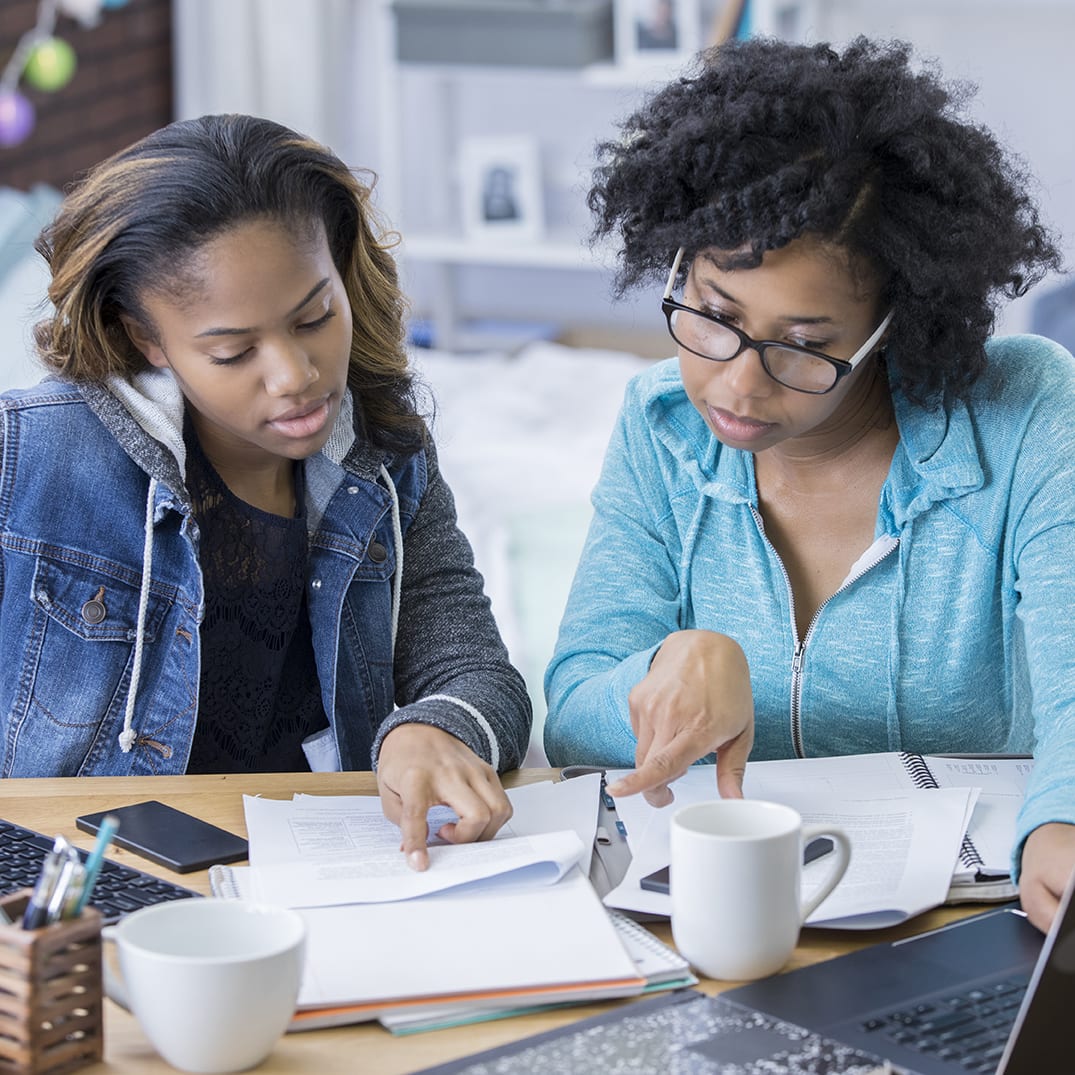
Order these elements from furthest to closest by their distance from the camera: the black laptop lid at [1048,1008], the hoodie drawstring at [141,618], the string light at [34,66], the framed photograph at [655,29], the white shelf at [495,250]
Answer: the white shelf at [495,250]
the framed photograph at [655,29]
the string light at [34,66]
the hoodie drawstring at [141,618]
the black laptop lid at [1048,1008]

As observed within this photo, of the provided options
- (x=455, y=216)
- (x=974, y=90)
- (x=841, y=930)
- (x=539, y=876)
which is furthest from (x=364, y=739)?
(x=455, y=216)

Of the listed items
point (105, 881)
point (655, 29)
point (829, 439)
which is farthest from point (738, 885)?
point (655, 29)

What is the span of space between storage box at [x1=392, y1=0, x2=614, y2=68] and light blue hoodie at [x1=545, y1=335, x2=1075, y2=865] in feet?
7.99

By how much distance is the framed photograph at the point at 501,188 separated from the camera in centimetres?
394

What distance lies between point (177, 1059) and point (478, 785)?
35 cm

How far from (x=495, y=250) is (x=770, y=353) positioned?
270 cm

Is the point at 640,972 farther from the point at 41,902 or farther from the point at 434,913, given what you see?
the point at 41,902

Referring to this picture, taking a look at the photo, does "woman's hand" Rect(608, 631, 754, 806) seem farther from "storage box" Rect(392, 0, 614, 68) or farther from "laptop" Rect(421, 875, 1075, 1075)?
"storage box" Rect(392, 0, 614, 68)

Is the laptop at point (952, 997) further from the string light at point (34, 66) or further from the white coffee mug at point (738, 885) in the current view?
the string light at point (34, 66)

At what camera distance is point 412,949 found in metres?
0.89

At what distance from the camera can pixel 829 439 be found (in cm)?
139

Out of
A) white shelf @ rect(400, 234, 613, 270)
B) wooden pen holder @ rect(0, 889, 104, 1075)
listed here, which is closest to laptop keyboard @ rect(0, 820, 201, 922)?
wooden pen holder @ rect(0, 889, 104, 1075)

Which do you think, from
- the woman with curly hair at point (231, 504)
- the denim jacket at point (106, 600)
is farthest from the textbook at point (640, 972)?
the denim jacket at point (106, 600)

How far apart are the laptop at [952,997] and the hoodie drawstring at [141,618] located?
2.17 ft
